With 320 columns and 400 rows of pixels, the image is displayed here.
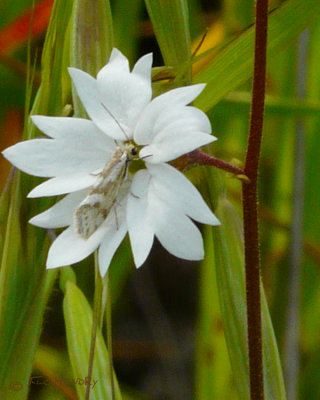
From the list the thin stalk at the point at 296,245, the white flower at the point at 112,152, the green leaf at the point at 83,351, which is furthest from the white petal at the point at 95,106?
the thin stalk at the point at 296,245

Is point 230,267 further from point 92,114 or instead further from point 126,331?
point 126,331

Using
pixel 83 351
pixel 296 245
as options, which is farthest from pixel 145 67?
pixel 296 245

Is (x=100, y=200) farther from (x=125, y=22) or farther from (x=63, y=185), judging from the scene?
(x=125, y=22)

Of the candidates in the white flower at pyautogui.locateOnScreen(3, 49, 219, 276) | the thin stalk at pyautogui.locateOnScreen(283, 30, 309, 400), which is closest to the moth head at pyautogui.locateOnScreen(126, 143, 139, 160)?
the white flower at pyautogui.locateOnScreen(3, 49, 219, 276)

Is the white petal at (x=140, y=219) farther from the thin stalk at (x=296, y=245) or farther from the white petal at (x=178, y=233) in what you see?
the thin stalk at (x=296, y=245)

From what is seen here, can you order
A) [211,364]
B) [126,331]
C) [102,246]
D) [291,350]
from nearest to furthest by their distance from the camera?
[102,246]
[291,350]
[211,364]
[126,331]

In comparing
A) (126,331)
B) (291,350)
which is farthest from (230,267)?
(126,331)
